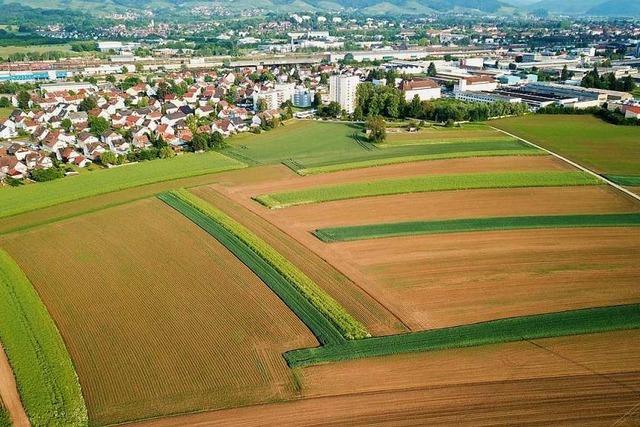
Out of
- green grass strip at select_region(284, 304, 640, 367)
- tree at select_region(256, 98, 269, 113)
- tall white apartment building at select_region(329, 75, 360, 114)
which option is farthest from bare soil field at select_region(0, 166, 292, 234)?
tall white apartment building at select_region(329, 75, 360, 114)

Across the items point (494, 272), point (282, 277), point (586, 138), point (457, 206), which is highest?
point (586, 138)

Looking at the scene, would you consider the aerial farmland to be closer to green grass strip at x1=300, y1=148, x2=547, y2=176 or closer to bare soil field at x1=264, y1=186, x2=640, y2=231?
bare soil field at x1=264, y1=186, x2=640, y2=231

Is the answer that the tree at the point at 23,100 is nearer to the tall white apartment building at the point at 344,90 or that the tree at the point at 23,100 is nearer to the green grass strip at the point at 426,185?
the tall white apartment building at the point at 344,90

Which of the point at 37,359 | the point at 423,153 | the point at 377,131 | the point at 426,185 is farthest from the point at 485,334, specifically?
the point at 377,131

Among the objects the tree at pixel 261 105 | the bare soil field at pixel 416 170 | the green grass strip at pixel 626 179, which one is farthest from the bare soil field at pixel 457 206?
the tree at pixel 261 105

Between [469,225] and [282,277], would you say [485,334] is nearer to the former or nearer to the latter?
[282,277]

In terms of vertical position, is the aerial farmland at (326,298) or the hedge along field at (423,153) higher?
the hedge along field at (423,153)

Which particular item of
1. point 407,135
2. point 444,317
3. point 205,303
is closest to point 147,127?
point 407,135
